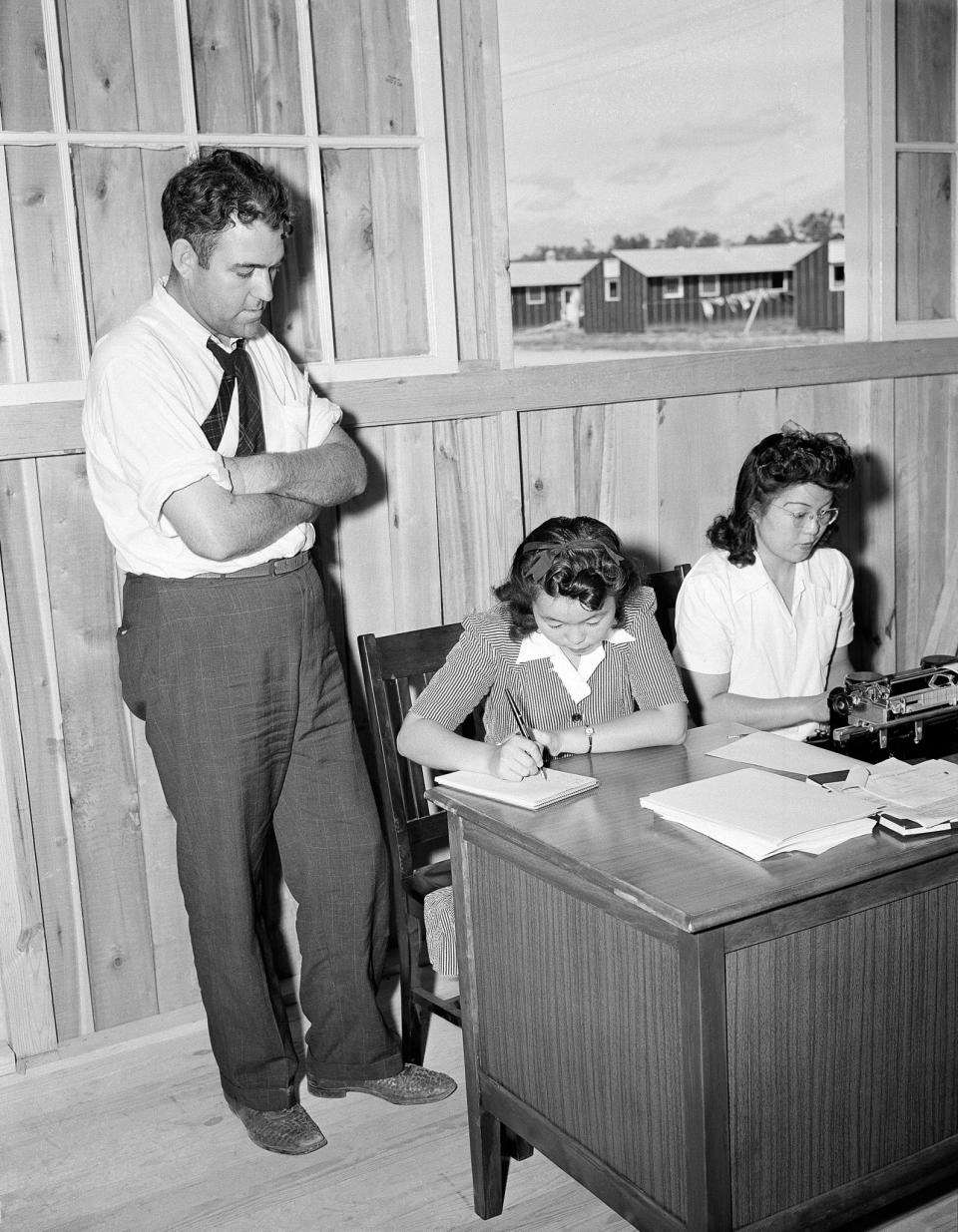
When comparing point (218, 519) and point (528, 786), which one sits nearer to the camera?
point (528, 786)

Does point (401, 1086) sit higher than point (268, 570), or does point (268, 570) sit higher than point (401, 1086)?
point (268, 570)

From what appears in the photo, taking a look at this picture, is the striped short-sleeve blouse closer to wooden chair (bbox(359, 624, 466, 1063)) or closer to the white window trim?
wooden chair (bbox(359, 624, 466, 1063))

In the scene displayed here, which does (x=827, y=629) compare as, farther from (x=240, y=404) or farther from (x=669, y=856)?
(x=240, y=404)

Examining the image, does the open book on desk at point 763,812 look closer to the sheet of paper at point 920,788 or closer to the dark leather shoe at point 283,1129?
the sheet of paper at point 920,788

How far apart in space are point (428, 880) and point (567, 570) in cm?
76

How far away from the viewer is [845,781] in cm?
218

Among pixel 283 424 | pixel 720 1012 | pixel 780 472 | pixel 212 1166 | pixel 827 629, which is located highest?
pixel 283 424

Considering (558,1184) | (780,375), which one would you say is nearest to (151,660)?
(558,1184)

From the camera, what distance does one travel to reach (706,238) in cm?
362

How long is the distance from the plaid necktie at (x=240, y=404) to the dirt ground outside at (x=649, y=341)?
894 millimetres

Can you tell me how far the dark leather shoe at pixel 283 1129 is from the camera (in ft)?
8.64

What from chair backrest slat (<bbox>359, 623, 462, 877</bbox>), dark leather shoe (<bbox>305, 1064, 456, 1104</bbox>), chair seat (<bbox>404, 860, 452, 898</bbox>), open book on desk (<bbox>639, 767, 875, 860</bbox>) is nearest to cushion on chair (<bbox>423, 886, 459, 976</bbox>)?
chair seat (<bbox>404, 860, 452, 898</bbox>)

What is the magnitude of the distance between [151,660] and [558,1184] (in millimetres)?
1264

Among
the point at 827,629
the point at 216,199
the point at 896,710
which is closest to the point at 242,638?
the point at 216,199
